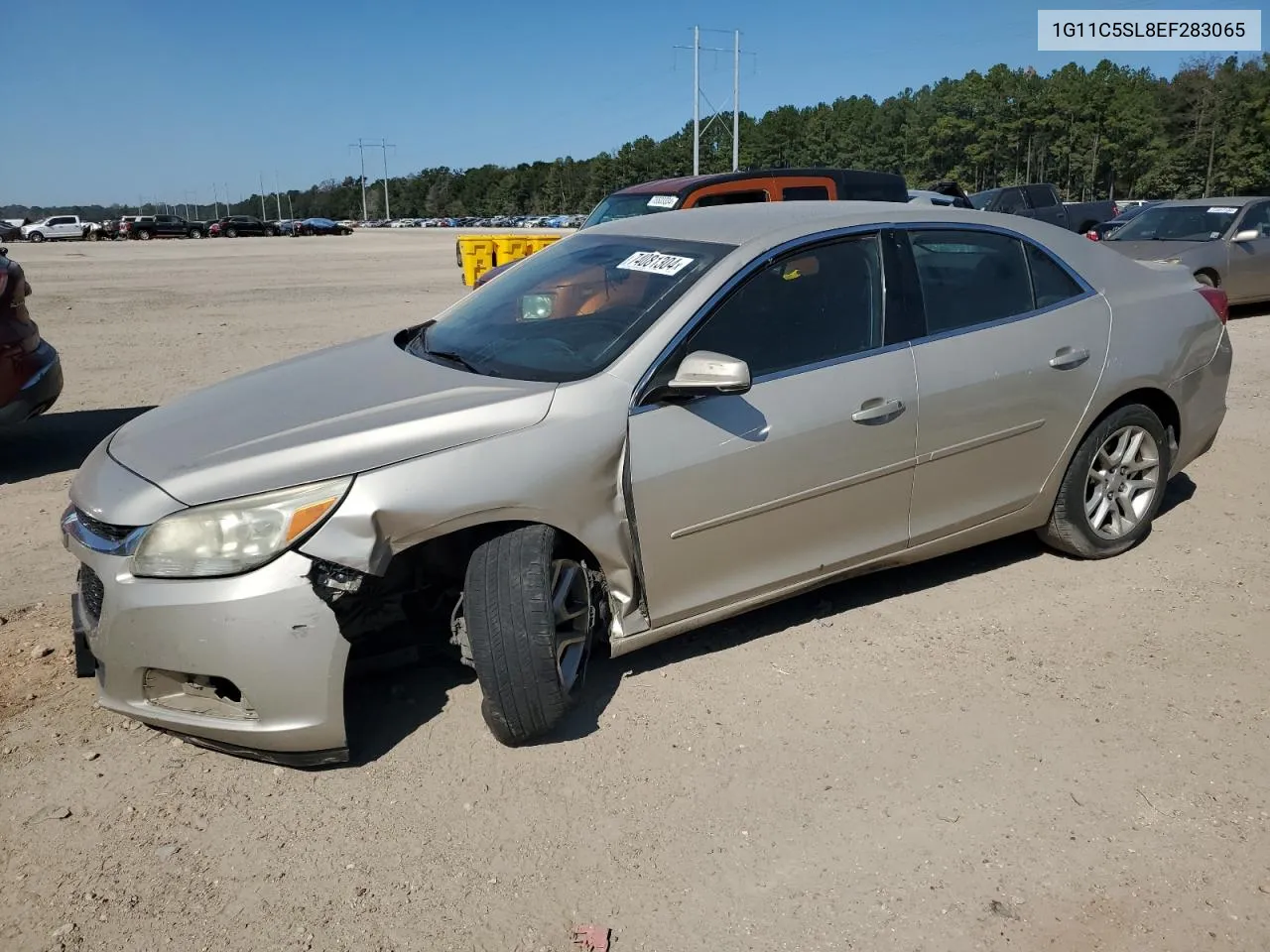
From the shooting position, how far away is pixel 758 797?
3.11 metres

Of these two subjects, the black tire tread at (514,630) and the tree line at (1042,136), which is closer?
the black tire tread at (514,630)

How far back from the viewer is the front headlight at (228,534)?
9.62 ft

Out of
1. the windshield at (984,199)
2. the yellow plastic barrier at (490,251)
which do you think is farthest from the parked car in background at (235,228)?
the windshield at (984,199)

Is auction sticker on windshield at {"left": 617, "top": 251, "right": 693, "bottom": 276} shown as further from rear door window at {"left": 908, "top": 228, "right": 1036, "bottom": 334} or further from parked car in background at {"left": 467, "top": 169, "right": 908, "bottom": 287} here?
parked car in background at {"left": 467, "top": 169, "right": 908, "bottom": 287}

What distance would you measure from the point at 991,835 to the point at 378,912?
167 cm

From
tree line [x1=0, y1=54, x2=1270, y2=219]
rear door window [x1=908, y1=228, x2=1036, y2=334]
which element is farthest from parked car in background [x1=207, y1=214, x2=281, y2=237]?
rear door window [x1=908, y1=228, x2=1036, y2=334]

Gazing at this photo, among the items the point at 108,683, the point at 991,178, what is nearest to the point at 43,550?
the point at 108,683

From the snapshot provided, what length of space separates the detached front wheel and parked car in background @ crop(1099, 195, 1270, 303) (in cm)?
1149

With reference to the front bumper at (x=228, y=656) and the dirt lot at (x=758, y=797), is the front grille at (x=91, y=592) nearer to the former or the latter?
the front bumper at (x=228, y=656)

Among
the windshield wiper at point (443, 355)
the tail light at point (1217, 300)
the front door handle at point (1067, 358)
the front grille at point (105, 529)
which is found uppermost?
the tail light at point (1217, 300)

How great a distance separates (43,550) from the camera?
201 inches

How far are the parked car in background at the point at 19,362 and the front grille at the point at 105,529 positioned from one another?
12.1 feet

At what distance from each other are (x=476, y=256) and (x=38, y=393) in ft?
45.0

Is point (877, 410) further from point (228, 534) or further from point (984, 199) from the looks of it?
point (984, 199)
